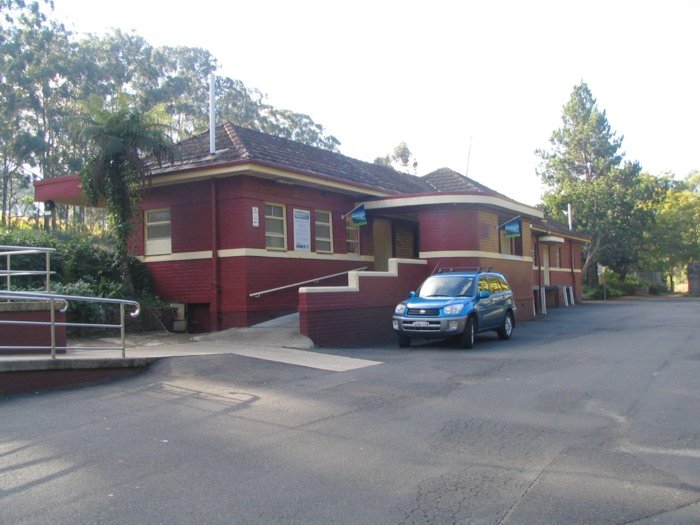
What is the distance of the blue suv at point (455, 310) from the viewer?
15039 millimetres

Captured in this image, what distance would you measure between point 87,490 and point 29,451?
1493 millimetres

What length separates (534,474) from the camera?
584 centimetres

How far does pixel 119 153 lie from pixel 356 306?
6.98m

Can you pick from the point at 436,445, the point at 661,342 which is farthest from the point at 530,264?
the point at 436,445

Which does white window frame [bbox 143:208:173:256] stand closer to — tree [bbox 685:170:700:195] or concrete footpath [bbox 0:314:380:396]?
concrete footpath [bbox 0:314:380:396]

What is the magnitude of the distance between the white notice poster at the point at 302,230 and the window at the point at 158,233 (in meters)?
3.55

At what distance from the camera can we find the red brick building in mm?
17266

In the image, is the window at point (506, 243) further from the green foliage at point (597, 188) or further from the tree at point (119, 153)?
the green foliage at point (597, 188)

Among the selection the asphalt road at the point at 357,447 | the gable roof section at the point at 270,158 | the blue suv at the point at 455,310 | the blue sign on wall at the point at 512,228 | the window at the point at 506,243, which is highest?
the gable roof section at the point at 270,158

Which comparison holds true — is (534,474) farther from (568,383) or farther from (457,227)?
(457,227)

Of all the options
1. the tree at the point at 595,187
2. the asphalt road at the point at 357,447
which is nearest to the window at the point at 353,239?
A: the asphalt road at the point at 357,447

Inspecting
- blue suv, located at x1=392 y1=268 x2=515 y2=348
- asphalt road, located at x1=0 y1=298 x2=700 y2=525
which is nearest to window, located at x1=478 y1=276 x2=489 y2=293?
blue suv, located at x1=392 y1=268 x2=515 y2=348

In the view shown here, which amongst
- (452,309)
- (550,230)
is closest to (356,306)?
(452,309)

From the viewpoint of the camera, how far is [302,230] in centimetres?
1934
